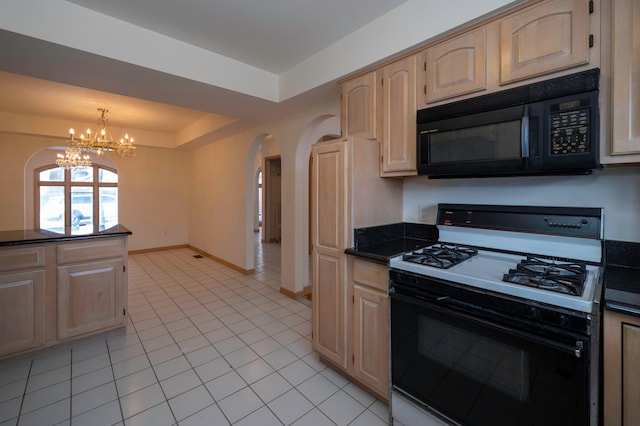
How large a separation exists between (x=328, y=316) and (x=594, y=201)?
1.78 m

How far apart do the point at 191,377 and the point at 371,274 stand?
61.9 inches

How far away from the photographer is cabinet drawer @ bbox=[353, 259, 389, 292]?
5.73 feet

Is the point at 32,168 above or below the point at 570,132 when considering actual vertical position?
above

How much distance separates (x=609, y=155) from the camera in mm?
1237

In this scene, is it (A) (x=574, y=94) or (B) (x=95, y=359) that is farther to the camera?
(B) (x=95, y=359)

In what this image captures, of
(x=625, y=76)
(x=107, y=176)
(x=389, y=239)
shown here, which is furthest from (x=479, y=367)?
(x=107, y=176)

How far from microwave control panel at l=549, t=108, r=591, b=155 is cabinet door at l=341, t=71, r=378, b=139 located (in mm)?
1081

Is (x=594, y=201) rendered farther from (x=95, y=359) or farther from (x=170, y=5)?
(x=95, y=359)

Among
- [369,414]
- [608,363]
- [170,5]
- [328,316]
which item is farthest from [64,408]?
[608,363]

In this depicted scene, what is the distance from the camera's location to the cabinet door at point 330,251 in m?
1.98

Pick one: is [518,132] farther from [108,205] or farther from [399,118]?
[108,205]

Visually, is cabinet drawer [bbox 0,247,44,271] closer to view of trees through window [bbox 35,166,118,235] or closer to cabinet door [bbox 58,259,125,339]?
cabinet door [bbox 58,259,125,339]

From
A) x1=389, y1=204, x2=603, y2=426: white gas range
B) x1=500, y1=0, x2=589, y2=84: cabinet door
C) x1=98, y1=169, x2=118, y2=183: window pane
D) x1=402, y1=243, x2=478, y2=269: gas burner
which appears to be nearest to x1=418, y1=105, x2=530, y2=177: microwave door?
x1=500, y1=0, x2=589, y2=84: cabinet door

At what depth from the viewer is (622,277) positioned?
4.24 ft
